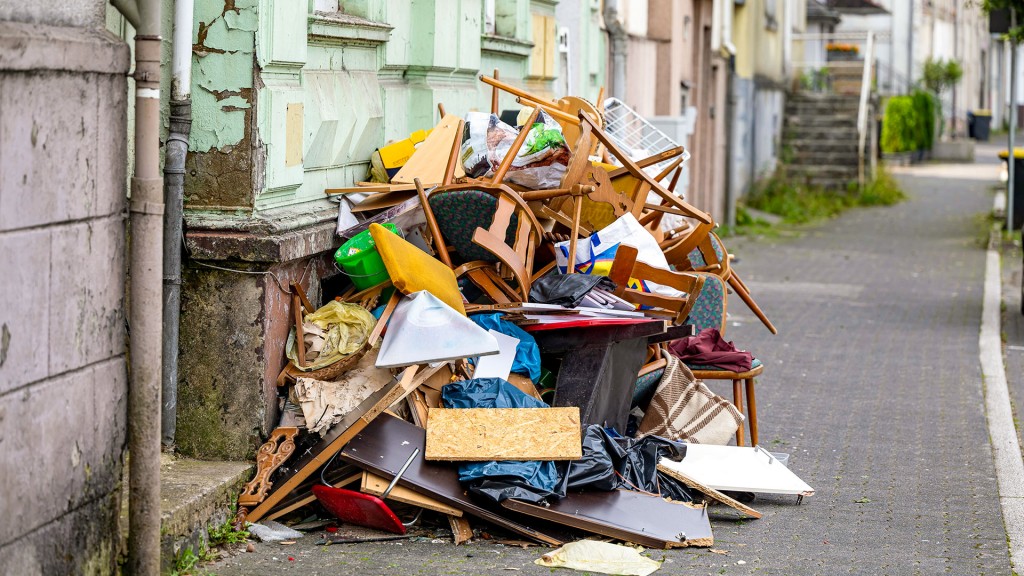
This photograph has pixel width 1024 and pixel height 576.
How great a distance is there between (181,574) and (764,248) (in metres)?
13.0

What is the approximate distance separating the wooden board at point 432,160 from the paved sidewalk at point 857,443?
6.36 ft

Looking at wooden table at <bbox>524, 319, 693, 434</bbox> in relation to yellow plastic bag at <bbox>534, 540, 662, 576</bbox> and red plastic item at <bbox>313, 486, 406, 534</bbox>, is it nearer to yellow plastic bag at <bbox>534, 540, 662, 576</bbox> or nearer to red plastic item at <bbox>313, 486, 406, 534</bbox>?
yellow plastic bag at <bbox>534, 540, 662, 576</bbox>

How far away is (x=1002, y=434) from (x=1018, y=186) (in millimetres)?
10902

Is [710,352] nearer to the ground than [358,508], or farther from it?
farther from it

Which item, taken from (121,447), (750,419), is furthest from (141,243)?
(750,419)

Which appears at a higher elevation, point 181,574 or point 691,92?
point 691,92

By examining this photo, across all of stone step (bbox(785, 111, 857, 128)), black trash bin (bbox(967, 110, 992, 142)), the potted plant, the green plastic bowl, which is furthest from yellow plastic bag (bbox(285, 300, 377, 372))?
black trash bin (bbox(967, 110, 992, 142))

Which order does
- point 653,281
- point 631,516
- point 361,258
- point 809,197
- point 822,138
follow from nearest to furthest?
point 631,516, point 361,258, point 653,281, point 809,197, point 822,138

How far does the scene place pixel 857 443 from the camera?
6.71m

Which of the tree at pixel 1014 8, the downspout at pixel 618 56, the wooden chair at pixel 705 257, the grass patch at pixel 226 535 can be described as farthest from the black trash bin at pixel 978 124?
the grass patch at pixel 226 535

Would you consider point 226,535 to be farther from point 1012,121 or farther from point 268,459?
point 1012,121

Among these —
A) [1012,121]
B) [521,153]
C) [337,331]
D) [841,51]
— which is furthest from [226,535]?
[841,51]

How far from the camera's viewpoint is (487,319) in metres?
5.52

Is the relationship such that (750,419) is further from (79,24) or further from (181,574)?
(79,24)
